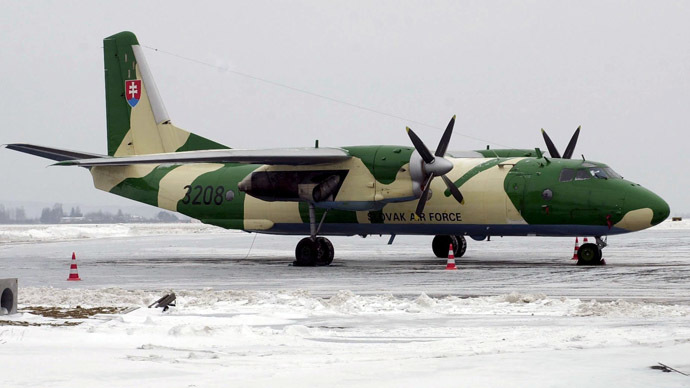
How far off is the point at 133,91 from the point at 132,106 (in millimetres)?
522

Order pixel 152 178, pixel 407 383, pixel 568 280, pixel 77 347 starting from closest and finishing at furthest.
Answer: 1. pixel 407 383
2. pixel 77 347
3. pixel 568 280
4. pixel 152 178

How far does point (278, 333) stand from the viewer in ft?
32.9

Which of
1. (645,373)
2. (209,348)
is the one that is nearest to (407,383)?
(645,373)

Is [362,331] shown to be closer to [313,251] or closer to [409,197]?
[409,197]

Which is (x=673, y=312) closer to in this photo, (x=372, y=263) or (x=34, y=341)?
(x=34, y=341)

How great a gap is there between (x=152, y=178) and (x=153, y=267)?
4.86m

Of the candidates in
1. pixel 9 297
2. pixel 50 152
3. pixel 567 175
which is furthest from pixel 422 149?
pixel 9 297

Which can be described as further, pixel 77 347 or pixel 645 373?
pixel 77 347

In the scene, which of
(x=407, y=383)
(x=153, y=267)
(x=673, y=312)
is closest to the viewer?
(x=407, y=383)

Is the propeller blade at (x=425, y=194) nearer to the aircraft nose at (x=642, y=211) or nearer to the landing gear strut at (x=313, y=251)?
the landing gear strut at (x=313, y=251)

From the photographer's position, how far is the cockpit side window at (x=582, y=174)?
874 inches

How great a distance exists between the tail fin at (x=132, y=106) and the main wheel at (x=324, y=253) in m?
7.49

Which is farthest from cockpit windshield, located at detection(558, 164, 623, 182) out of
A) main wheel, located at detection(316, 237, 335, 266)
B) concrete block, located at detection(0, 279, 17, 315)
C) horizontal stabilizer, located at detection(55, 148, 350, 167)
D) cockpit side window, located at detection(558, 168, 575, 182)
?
concrete block, located at detection(0, 279, 17, 315)

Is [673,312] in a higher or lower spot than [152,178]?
lower
